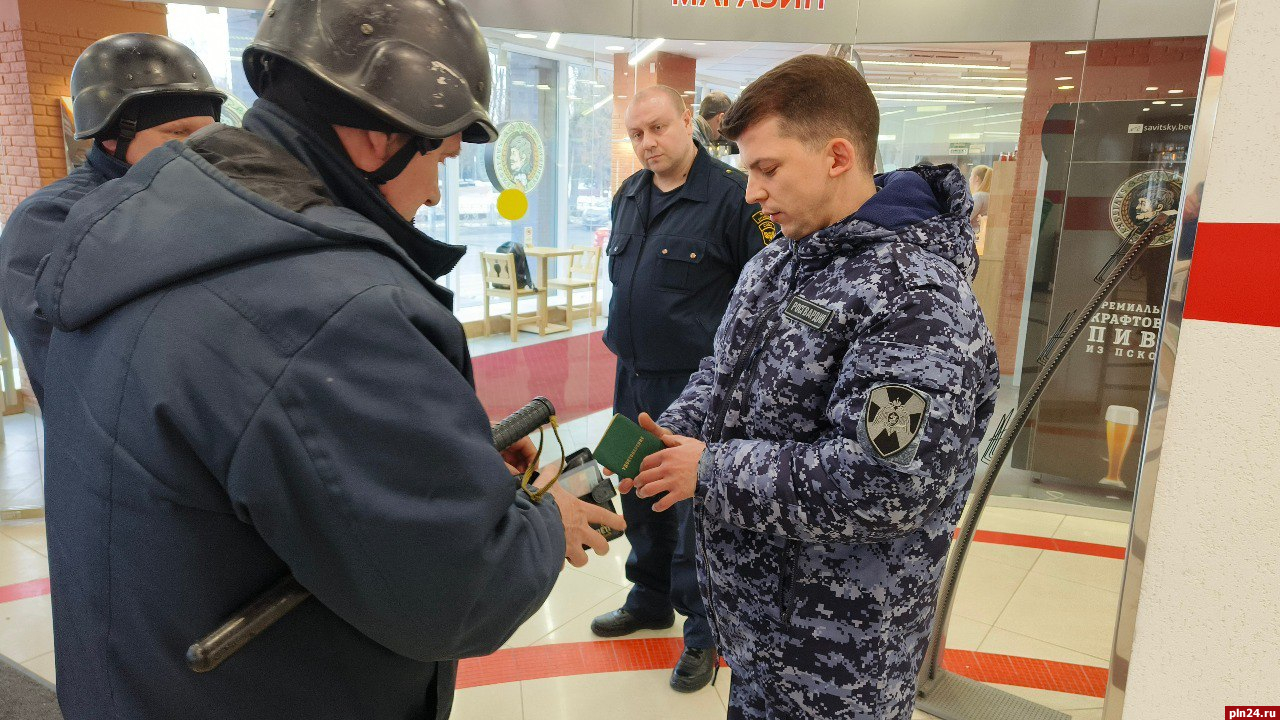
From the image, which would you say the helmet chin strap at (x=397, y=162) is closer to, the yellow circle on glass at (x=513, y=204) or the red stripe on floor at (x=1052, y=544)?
the yellow circle on glass at (x=513, y=204)

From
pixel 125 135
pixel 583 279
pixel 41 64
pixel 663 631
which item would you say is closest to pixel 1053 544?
pixel 663 631

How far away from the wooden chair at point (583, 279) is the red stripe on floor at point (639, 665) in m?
2.57

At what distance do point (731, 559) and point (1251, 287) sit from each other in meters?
0.89

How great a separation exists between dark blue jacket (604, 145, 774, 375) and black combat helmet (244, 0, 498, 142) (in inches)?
65.9

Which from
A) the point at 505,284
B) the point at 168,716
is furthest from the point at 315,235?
the point at 505,284

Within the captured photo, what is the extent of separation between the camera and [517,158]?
4480 mm

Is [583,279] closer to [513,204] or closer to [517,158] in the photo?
[513,204]

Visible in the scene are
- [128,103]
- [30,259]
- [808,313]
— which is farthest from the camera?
[128,103]

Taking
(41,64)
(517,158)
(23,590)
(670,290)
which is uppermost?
(41,64)

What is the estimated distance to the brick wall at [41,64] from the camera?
4.55 m

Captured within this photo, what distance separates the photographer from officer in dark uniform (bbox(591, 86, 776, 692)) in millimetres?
2633

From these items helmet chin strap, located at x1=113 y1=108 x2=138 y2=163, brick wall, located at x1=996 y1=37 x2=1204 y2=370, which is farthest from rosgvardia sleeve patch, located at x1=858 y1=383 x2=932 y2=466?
brick wall, located at x1=996 y1=37 x2=1204 y2=370

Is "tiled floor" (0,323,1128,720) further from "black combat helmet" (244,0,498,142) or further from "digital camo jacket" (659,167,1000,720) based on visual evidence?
"black combat helmet" (244,0,498,142)

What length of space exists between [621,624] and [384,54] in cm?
236
